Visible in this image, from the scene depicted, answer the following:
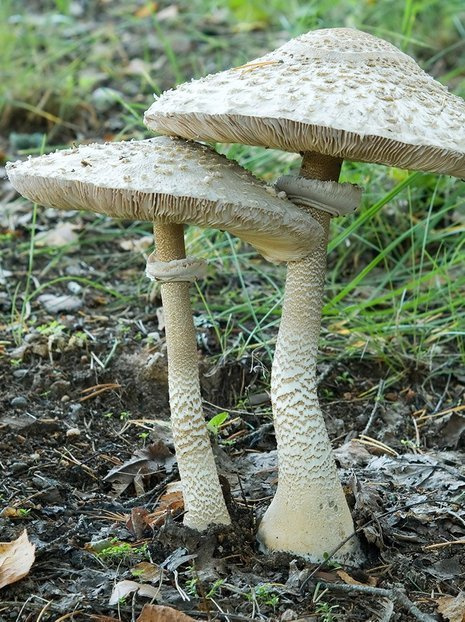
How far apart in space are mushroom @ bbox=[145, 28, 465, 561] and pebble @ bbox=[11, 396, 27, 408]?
147 centimetres

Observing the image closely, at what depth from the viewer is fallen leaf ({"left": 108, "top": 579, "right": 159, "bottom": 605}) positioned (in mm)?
2838

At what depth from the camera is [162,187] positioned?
2605mm

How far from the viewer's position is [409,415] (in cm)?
465

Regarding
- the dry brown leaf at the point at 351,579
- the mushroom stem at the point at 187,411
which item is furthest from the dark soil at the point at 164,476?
the mushroom stem at the point at 187,411

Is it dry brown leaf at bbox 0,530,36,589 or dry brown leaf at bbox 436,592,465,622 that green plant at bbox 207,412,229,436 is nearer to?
dry brown leaf at bbox 0,530,36,589

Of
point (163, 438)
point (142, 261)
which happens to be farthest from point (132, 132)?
point (163, 438)

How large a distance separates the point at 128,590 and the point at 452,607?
1.18 meters

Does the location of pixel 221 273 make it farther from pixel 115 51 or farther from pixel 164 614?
pixel 115 51

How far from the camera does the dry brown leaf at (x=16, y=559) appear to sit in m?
2.89

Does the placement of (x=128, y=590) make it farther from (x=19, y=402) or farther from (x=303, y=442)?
(x=19, y=402)

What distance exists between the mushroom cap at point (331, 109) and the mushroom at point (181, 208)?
157 mm

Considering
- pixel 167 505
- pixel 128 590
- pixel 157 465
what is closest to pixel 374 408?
pixel 157 465

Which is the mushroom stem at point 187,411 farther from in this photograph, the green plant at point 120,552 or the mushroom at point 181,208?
the green plant at point 120,552

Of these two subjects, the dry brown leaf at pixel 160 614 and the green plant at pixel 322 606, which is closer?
Result: the dry brown leaf at pixel 160 614
